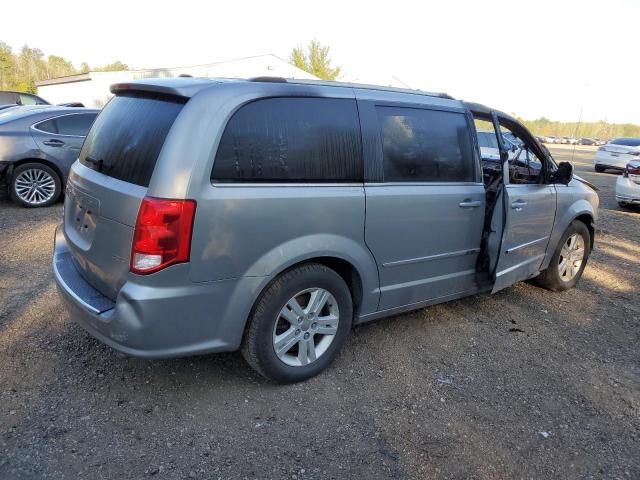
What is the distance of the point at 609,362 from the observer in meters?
3.79

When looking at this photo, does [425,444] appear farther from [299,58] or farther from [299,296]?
[299,58]

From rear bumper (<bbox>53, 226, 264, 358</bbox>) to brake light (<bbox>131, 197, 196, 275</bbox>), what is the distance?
9 cm

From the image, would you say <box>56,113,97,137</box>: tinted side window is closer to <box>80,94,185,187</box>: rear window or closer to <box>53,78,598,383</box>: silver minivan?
<box>53,78,598,383</box>: silver minivan

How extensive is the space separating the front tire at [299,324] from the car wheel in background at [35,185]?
21.2 ft

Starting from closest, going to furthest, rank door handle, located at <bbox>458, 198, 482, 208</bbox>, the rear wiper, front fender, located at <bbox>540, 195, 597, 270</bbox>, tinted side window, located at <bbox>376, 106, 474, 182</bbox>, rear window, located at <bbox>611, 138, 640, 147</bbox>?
1. the rear wiper
2. tinted side window, located at <bbox>376, 106, 474, 182</bbox>
3. door handle, located at <bbox>458, 198, 482, 208</bbox>
4. front fender, located at <bbox>540, 195, 597, 270</bbox>
5. rear window, located at <bbox>611, 138, 640, 147</bbox>

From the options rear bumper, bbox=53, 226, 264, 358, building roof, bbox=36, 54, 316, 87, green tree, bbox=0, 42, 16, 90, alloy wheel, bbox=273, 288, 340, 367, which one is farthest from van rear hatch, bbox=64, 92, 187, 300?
green tree, bbox=0, 42, 16, 90

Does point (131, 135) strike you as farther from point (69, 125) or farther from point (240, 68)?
point (240, 68)

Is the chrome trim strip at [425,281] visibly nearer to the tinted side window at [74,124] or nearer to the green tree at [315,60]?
the tinted side window at [74,124]

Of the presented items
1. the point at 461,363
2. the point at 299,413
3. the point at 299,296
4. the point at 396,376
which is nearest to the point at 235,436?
the point at 299,413

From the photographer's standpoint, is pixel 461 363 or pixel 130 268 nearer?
pixel 130 268

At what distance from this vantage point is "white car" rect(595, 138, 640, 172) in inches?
760

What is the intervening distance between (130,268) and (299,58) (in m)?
40.2

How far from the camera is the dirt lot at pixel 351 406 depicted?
257 centimetres

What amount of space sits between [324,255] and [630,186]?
945cm
